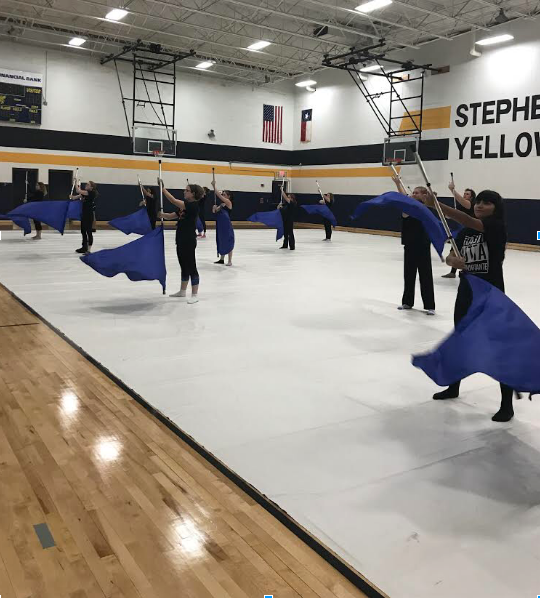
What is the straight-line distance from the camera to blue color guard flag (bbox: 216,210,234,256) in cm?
1160

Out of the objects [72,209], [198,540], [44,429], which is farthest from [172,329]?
[72,209]

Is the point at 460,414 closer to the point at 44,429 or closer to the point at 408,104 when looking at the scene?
the point at 44,429

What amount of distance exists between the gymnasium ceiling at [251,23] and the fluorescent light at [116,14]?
245 millimetres

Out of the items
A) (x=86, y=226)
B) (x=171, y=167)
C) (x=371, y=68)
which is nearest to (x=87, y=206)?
(x=86, y=226)

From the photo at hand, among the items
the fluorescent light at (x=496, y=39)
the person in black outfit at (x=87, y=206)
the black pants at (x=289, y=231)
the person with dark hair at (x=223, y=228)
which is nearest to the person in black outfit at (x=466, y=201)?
the person with dark hair at (x=223, y=228)

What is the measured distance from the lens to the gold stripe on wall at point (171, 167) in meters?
22.2

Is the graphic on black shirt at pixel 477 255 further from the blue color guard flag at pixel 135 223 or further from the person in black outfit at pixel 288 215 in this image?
the person in black outfit at pixel 288 215

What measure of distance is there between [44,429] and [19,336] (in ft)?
8.49

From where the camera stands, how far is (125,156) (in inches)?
952

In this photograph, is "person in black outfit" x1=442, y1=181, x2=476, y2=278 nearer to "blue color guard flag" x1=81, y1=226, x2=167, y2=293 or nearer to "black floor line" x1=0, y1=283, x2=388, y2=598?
"blue color guard flag" x1=81, y1=226, x2=167, y2=293

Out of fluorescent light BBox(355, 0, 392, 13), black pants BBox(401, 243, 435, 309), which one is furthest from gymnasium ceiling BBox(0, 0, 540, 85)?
black pants BBox(401, 243, 435, 309)

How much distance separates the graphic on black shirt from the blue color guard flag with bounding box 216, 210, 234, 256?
7.60 m

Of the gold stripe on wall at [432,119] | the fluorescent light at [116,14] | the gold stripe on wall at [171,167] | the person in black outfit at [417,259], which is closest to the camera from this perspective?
the person in black outfit at [417,259]

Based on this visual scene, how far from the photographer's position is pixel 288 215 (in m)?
15.4
